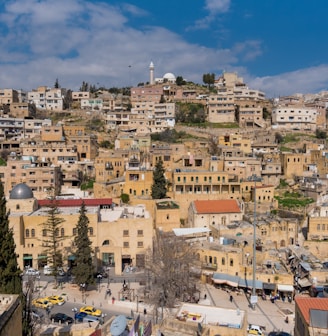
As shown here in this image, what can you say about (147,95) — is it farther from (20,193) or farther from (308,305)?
(308,305)

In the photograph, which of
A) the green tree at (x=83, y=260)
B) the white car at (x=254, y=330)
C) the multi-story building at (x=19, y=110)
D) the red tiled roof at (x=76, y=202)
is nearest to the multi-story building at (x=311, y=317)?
the white car at (x=254, y=330)

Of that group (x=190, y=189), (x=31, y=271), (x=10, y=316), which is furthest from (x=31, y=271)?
(x=10, y=316)

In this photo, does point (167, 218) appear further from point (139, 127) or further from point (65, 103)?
point (65, 103)

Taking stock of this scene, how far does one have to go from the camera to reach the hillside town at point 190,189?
104ft

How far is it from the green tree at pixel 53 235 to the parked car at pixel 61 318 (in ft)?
24.0

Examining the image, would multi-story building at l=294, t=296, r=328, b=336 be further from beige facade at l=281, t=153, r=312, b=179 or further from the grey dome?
beige facade at l=281, t=153, r=312, b=179

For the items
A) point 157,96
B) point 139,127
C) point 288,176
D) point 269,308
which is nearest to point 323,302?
point 269,308

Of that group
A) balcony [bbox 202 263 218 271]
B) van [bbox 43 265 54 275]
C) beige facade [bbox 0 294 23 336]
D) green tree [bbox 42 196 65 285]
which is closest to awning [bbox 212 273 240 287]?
balcony [bbox 202 263 218 271]

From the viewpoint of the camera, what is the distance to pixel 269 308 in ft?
94.5

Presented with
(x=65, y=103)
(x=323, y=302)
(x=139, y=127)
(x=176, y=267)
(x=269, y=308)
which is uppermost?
(x=65, y=103)

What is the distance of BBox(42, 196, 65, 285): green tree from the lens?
106ft

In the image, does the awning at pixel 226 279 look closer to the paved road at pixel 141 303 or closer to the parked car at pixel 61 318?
the paved road at pixel 141 303

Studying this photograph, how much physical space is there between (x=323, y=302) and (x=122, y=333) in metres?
8.66

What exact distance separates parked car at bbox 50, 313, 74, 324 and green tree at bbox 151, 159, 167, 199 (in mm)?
22815
